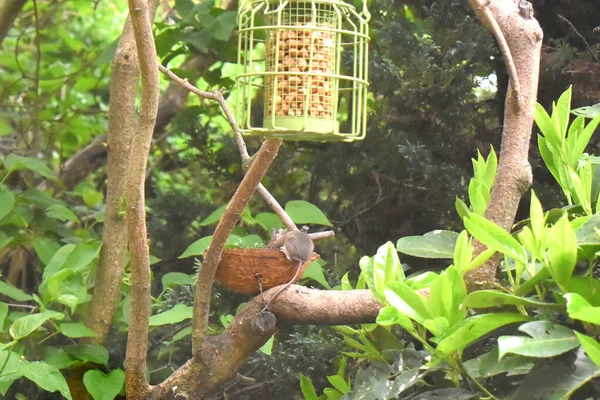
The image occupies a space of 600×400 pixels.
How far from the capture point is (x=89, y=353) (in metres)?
1.82

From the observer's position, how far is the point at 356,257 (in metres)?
2.08

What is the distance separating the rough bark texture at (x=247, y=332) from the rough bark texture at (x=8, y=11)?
1.47 metres

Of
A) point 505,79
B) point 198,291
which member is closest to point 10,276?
point 198,291

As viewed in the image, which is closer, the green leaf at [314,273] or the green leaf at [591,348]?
the green leaf at [591,348]

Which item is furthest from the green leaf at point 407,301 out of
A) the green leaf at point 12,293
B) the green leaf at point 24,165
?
the green leaf at point 24,165

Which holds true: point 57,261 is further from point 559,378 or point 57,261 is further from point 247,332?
point 559,378

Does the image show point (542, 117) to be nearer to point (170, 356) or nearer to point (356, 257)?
point (356, 257)

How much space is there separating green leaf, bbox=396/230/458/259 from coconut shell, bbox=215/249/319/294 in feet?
0.77

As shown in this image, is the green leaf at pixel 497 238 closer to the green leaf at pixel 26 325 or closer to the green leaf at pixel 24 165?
the green leaf at pixel 26 325

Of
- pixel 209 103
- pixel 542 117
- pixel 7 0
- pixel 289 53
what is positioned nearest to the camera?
pixel 289 53

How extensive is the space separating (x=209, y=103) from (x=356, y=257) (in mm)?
998

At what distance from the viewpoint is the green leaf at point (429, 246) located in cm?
130

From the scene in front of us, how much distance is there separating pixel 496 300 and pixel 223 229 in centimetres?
50

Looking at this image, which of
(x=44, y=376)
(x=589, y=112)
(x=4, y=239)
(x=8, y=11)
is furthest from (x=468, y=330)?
(x=8, y=11)
